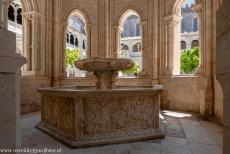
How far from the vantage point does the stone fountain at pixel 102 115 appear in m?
3.98

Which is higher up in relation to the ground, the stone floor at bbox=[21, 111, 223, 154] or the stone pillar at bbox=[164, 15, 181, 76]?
the stone pillar at bbox=[164, 15, 181, 76]

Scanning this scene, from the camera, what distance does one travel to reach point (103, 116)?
13.7ft

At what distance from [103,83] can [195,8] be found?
15.0 feet

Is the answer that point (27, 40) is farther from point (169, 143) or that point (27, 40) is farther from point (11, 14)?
point (11, 14)

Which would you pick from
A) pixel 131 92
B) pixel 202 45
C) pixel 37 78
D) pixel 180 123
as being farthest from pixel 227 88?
pixel 37 78

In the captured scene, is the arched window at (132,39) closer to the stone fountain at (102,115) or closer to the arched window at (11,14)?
the arched window at (11,14)

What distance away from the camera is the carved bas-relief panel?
13.1 feet

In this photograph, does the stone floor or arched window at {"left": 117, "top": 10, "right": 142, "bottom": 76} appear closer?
the stone floor

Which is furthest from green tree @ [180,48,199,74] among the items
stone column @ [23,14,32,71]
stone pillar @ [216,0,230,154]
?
stone pillar @ [216,0,230,154]

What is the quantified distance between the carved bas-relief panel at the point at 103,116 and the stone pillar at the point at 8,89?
1.70m

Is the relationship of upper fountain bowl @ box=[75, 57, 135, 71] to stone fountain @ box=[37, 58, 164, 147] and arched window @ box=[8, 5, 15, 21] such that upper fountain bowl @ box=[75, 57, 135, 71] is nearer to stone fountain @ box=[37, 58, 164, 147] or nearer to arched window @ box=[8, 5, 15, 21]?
stone fountain @ box=[37, 58, 164, 147]

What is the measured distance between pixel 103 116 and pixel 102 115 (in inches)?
1.2

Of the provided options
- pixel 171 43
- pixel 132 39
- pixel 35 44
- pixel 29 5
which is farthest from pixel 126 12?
pixel 132 39

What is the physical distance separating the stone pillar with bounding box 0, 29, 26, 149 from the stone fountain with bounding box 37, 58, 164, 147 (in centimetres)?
169
